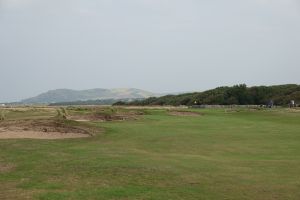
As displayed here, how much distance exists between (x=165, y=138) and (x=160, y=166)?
9.73 meters

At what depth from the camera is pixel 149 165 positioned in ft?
56.4

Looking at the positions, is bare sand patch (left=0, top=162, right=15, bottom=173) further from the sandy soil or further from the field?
the sandy soil

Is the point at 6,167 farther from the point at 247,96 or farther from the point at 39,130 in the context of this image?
the point at 247,96

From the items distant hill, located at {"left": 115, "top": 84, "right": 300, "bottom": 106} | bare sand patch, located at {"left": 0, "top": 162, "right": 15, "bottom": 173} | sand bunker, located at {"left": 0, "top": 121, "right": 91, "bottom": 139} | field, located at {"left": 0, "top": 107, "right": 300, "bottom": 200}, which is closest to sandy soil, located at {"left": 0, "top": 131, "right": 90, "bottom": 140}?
sand bunker, located at {"left": 0, "top": 121, "right": 91, "bottom": 139}

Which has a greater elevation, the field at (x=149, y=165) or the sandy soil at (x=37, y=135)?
the sandy soil at (x=37, y=135)

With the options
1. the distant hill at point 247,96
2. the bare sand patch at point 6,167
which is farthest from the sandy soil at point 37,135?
the distant hill at point 247,96

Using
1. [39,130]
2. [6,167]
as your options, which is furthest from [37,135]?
[6,167]

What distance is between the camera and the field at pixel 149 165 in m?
13.2

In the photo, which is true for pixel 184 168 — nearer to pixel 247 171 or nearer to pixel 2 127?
pixel 247 171

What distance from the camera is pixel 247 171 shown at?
16688 mm

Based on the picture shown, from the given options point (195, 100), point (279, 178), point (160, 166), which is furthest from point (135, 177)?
point (195, 100)

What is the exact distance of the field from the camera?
13211mm

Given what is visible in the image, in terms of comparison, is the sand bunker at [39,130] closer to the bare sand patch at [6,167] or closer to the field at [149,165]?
the field at [149,165]

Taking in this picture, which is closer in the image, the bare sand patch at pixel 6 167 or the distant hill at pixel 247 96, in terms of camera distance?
the bare sand patch at pixel 6 167
